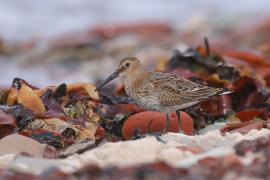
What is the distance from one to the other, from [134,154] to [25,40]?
11.5 metres

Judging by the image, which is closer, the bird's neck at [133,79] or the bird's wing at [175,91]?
the bird's wing at [175,91]

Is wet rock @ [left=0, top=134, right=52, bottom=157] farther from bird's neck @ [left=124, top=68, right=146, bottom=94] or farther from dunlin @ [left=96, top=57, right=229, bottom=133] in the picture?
bird's neck @ [left=124, top=68, right=146, bottom=94]

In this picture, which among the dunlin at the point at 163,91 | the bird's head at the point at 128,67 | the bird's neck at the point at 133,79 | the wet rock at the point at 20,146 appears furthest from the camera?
the bird's head at the point at 128,67

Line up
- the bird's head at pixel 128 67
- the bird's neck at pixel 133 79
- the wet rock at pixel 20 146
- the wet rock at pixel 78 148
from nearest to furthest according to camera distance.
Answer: the wet rock at pixel 78 148, the wet rock at pixel 20 146, the bird's neck at pixel 133 79, the bird's head at pixel 128 67

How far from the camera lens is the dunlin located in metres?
6.06

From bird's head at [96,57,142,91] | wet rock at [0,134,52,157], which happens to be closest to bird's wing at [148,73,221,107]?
bird's head at [96,57,142,91]

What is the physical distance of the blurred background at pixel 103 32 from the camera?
12.7 m

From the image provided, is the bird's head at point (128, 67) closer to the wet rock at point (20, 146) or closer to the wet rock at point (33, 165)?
the wet rock at point (20, 146)

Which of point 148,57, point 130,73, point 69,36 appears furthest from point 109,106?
point 69,36

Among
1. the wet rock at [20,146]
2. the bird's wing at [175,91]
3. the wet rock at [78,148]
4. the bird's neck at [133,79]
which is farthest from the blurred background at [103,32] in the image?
the wet rock at [78,148]

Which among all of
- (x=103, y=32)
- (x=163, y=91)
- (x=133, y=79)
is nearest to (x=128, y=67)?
(x=133, y=79)

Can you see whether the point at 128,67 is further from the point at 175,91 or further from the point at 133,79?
the point at 175,91

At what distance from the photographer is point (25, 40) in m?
15.6

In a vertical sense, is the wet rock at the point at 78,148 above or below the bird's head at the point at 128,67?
below
